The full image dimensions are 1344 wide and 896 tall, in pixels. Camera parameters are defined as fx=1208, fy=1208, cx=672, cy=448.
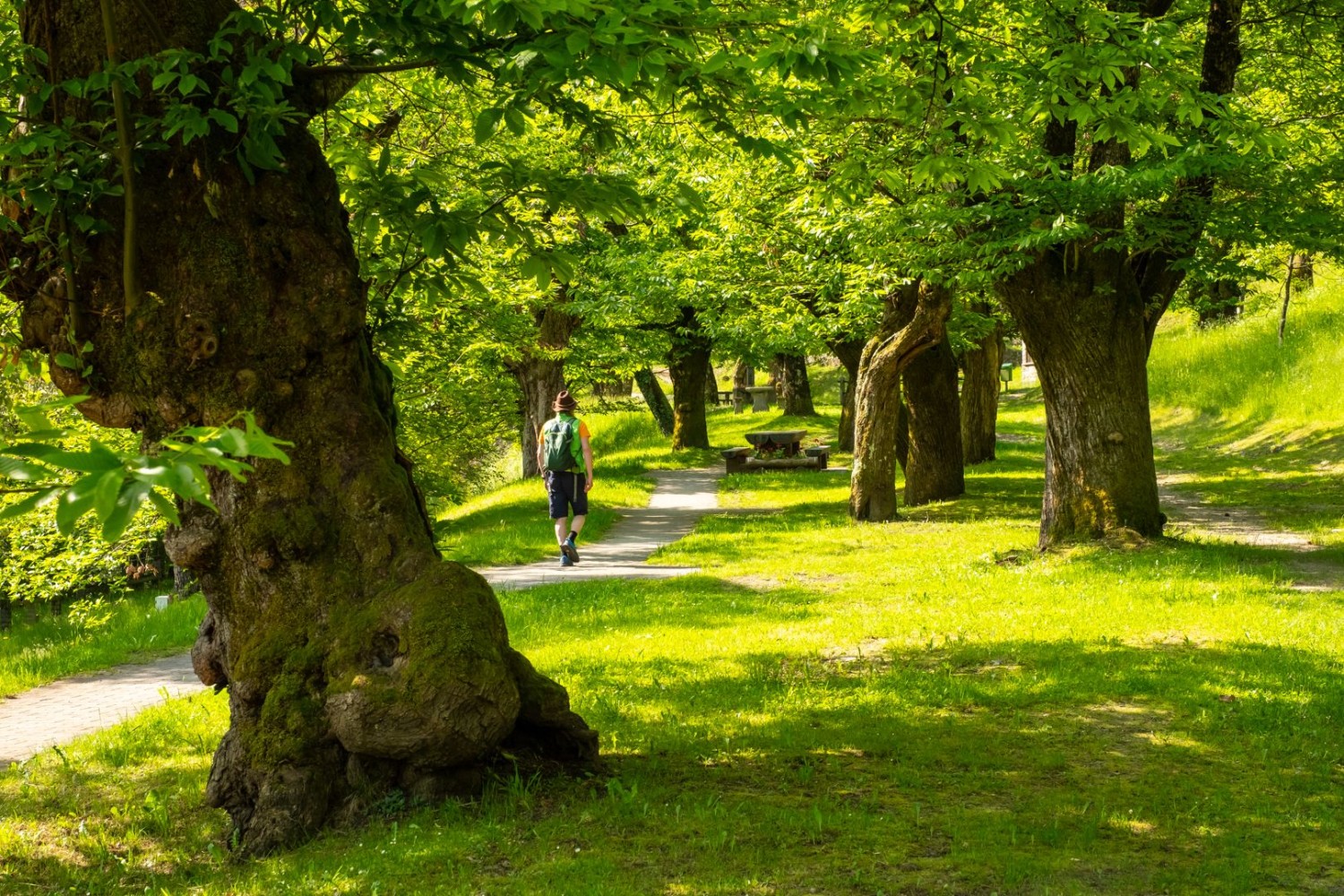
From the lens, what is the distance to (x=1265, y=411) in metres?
29.8

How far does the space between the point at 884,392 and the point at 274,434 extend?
44.0ft

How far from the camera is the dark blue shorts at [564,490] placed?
49.6ft

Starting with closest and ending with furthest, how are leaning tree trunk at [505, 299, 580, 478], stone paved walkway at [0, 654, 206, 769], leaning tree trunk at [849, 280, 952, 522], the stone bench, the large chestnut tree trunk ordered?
stone paved walkway at [0, 654, 206, 769], the large chestnut tree trunk, leaning tree trunk at [849, 280, 952, 522], leaning tree trunk at [505, 299, 580, 478], the stone bench

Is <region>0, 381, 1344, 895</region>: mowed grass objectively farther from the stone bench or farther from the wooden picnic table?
the wooden picnic table

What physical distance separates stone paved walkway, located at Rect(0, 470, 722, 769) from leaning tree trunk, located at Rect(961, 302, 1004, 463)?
967 centimetres

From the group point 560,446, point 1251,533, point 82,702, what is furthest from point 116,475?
point 1251,533

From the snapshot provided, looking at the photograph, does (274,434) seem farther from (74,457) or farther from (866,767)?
(74,457)

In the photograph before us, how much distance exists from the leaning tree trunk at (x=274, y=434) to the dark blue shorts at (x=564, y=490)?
9.00 m

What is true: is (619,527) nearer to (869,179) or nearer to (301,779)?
(869,179)

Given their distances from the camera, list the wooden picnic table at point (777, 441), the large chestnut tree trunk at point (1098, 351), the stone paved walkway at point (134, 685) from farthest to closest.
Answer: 1. the wooden picnic table at point (777, 441)
2. the large chestnut tree trunk at point (1098, 351)
3. the stone paved walkway at point (134, 685)

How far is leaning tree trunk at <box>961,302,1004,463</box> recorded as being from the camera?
26297mm

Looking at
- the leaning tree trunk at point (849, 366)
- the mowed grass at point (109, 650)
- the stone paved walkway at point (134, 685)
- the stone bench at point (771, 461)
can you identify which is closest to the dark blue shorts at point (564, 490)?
the stone paved walkway at point (134, 685)

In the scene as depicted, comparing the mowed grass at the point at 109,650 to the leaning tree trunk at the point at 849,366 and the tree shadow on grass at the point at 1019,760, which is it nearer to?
the tree shadow on grass at the point at 1019,760

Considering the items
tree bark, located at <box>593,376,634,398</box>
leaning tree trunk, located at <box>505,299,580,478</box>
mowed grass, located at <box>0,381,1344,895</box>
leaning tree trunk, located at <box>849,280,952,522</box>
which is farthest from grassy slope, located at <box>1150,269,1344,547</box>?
tree bark, located at <box>593,376,634,398</box>
